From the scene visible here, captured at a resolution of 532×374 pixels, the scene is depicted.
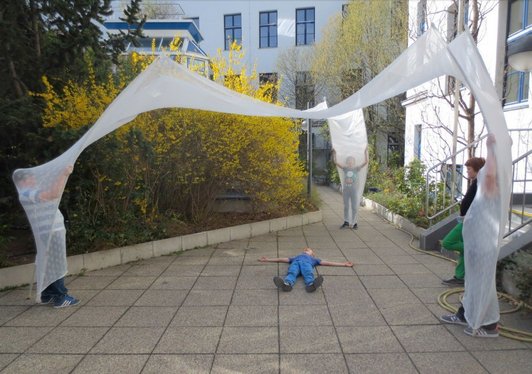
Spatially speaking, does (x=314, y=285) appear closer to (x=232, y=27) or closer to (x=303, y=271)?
(x=303, y=271)

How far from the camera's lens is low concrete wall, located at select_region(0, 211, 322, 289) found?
17.0 ft

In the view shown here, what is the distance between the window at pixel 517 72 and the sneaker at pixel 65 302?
9.31 meters

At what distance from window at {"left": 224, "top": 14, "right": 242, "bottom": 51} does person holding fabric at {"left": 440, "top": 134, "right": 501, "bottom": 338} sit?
84.5 ft

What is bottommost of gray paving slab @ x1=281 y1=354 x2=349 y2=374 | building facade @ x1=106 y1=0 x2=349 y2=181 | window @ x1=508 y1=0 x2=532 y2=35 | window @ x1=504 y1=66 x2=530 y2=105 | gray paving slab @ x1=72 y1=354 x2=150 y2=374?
gray paving slab @ x1=72 y1=354 x2=150 y2=374

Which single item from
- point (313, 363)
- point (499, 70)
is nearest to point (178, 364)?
point (313, 363)

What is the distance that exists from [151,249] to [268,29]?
23408 millimetres

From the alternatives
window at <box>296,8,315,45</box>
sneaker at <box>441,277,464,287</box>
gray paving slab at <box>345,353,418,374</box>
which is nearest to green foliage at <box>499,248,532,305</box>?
sneaker at <box>441,277,464,287</box>

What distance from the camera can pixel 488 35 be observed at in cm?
953

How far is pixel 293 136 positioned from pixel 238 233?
2.68 meters

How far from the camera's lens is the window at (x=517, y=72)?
8453 mm

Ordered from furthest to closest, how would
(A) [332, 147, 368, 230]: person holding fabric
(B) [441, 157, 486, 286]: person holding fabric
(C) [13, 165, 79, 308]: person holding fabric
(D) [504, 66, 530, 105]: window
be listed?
(A) [332, 147, 368, 230]: person holding fabric → (D) [504, 66, 530, 105]: window → (B) [441, 157, 486, 286]: person holding fabric → (C) [13, 165, 79, 308]: person holding fabric

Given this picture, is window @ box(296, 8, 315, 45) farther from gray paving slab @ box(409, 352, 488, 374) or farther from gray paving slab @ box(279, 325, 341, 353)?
gray paving slab @ box(409, 352, 488, 374)

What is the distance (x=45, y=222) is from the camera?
4.20m

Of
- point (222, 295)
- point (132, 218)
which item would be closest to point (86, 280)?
Result: point (132, 218)
